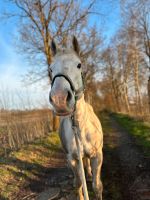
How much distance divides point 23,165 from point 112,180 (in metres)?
2.73

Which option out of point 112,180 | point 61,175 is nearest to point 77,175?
point 112,180

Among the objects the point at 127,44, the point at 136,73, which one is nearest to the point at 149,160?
the point at 127,44

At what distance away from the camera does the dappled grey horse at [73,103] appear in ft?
8.12

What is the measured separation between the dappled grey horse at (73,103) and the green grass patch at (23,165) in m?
1.89

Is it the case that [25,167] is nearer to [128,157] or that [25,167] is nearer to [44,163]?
[44,163]

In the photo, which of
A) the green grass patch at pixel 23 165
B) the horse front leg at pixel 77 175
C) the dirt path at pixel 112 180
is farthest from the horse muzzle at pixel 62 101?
the green grass patch at pixel 23 165

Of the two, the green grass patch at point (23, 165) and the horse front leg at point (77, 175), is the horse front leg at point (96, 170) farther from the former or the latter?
the green grass patch at point (23, 165)

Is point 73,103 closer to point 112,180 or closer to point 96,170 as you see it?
point 96,170

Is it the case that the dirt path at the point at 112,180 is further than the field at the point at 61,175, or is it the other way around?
the field at the point at 61,175

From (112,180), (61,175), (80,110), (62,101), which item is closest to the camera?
(62,101)

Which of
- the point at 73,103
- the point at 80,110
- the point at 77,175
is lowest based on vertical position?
the point at 77,175

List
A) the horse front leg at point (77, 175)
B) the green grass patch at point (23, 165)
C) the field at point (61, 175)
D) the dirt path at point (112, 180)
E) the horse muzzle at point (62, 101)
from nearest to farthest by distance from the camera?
1. the horse muzzle at point (62, 101)
2. the horse front leg at point (77, 175)
3. the dirt path at point (112, 180)
4. the field at point (61, 175)
5. the green grass patch at point (23, 165)

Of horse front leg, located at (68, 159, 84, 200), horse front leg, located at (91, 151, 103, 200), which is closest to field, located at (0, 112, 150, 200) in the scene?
horse front leg, located at (68, 159, 84, 200)

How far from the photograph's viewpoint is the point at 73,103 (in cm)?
256
